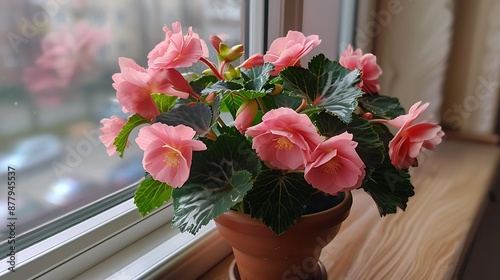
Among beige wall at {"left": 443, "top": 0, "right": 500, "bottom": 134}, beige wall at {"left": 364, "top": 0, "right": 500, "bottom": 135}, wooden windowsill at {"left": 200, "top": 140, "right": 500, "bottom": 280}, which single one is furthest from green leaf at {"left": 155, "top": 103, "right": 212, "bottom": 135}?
beige wall at {"left": 443, "top": 0, "right": 500, "bottom": 134}

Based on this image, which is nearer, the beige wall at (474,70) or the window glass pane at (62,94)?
the window glass pane at (62,94)

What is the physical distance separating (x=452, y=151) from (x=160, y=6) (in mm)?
1094

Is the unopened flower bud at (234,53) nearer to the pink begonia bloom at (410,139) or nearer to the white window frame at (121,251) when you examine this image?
the pink begonia bloom at (410,139)

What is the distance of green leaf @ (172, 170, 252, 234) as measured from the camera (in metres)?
0.49

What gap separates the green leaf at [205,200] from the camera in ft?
1.61

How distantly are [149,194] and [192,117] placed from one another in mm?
108

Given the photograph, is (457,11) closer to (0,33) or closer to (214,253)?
(214,253)

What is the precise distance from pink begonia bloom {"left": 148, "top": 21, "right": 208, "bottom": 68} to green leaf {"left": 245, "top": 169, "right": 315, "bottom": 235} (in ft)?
0.52

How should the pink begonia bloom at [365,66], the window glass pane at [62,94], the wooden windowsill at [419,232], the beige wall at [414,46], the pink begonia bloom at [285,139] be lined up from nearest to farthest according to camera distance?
the pink begonia bloom at [285,139] → the window glass pane at [62,94] → the pink begonia bloom at [365,66] → the wooden windowsill at [419,232] → the beige wall at [414,46]

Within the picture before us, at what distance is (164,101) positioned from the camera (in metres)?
0.58

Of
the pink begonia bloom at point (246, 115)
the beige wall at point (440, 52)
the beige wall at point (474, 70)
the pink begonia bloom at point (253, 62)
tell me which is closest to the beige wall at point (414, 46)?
the beige wall at point (440, 52)

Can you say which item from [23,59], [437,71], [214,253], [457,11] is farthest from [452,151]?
[23,59]

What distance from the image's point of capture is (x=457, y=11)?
1.50 m

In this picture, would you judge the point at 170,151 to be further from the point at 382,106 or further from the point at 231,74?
the point at 382,106
